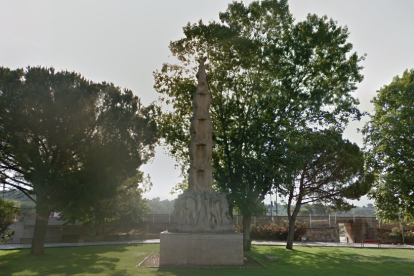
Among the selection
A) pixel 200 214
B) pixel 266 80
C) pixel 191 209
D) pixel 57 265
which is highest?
pixel 266 80

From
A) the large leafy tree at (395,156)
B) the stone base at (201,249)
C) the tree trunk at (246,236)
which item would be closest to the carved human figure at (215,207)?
the stone base at (201,249)

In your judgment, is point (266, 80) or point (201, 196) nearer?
point (201, 196)

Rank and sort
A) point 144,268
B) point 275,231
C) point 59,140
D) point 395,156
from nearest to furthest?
1. point 144,268
2. point 59,140
3. point 395,156
4. point 275,231

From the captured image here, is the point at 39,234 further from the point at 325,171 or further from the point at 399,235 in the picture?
the point at 399,235

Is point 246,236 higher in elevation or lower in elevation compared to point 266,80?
lower

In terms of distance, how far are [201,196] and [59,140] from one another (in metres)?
8.30

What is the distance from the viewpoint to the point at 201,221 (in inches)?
632

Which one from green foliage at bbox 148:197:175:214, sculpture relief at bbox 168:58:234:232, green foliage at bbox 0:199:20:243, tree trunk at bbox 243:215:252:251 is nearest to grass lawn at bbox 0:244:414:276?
green foliage at bbox 0:199:20:243

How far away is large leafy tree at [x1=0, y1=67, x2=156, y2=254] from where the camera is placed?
18.0 metres

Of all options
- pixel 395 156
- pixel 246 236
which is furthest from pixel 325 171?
pixel 246 236

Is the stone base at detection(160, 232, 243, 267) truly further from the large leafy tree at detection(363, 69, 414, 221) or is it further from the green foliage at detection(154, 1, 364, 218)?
the large leafy tree at detection(363, 69, 414, 221)

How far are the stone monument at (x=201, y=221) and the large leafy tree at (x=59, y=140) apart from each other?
4930mm

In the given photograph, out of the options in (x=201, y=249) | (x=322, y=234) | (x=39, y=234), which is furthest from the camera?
(x=322, y=234)

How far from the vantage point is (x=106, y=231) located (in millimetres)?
32906
